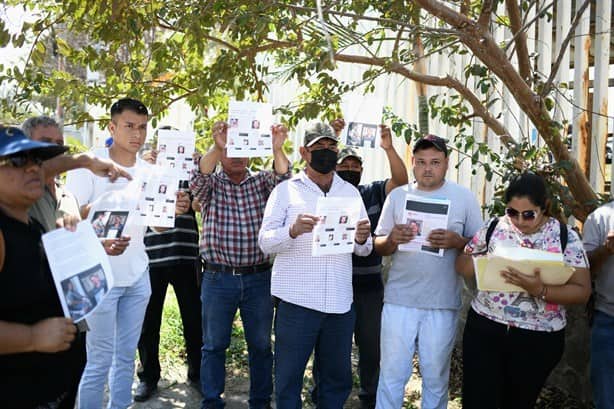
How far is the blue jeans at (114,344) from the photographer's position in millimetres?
4004

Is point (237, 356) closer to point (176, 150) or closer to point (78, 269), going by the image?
point (176, 150)

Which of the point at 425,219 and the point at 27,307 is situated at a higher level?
the point at 425,219

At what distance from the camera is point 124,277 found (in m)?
4.12

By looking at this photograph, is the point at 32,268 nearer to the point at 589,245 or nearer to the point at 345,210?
the point at 345,210

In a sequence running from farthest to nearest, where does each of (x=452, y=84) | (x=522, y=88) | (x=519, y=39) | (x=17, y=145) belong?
(x=452, y=84) → (x=519, y=39) → (x=522, y=88) → (x=17, y=145)

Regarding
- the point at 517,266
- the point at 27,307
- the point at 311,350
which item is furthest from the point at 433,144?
the point at 27,307

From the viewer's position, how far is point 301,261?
4.12 meters

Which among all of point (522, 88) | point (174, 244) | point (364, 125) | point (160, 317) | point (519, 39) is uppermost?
point (519, 39)

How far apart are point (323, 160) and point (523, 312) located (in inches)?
62.3

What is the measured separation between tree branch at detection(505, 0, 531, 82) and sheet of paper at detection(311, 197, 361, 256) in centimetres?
192

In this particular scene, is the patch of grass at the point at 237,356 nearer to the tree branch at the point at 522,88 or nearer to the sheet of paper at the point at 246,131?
the sheet of paper at the point at 246,131

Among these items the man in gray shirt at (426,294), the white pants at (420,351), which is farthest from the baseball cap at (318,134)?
the white pants at (420,351)

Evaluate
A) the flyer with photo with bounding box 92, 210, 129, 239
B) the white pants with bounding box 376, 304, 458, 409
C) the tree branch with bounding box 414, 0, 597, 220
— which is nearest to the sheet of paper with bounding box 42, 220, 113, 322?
the flyer with photo with bounding box 92, 210, 129, 239

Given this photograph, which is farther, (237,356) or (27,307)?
(237,356)
